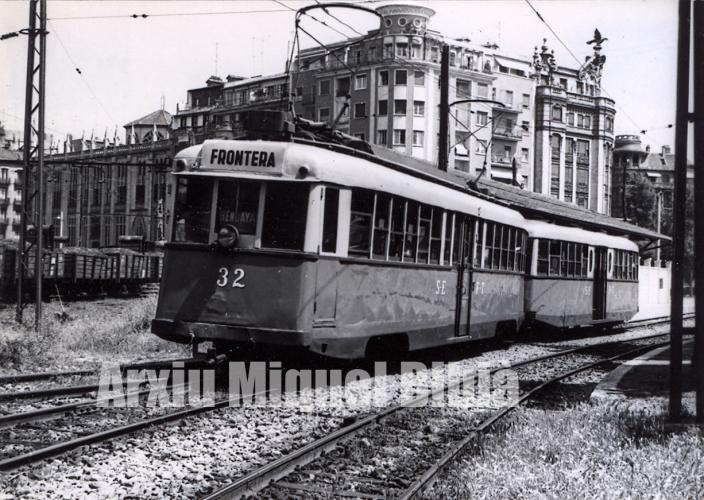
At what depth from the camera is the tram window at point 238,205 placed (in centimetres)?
949

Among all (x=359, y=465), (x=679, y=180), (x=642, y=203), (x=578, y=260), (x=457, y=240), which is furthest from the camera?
(x=642, y=203)

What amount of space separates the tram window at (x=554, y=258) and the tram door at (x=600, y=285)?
2.85 m

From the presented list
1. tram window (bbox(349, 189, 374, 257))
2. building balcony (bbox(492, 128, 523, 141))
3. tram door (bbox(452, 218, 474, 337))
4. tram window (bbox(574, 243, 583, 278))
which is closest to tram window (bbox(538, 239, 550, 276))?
tram window (bbox(574, 243, 583, 278))

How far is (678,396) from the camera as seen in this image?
7.69m


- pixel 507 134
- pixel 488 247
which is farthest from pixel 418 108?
pixel 488 247

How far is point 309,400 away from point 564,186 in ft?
246

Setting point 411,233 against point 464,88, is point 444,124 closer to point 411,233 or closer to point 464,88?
point 411,233

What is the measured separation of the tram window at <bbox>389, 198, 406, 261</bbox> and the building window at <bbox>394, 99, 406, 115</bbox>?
177 feet

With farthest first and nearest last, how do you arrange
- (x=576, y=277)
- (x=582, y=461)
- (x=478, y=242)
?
1. (x=576, y=277)
2. (x=478, y=242)
3. (x=582, y=461)

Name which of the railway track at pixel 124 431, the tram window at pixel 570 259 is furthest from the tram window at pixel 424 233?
the tram window at pixel 570 259

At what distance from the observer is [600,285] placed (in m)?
22.3

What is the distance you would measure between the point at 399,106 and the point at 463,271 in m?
52.1

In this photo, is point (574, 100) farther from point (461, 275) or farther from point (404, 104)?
point (461, 275)

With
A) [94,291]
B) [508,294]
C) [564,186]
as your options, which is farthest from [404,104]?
[508,294]
